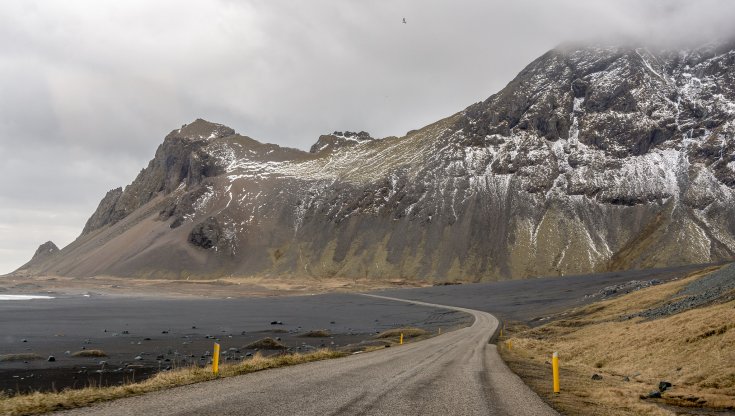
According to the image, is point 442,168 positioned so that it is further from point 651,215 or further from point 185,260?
point 185,260

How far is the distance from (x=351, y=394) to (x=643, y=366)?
1632 cm

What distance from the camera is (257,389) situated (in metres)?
14.8

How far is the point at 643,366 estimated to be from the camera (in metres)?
23.5

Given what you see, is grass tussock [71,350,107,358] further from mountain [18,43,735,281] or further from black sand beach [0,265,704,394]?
A: mountain [18,43,735,281]

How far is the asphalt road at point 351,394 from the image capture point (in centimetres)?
1195

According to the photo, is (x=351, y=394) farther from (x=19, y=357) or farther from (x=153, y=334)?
(x=153, y=334)

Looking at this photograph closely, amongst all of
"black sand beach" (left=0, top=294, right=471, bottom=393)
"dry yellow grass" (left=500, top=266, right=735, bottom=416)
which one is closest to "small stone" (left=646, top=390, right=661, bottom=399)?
"dry yellow grass" (left=500, top=266, right=735, bottom=416)

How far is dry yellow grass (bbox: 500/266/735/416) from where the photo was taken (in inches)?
612

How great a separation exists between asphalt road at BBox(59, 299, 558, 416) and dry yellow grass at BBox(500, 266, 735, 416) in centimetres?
168

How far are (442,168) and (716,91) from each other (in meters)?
106

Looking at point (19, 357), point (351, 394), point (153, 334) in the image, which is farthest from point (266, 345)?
point (351, 394)

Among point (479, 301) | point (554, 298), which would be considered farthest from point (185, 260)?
point (554, 298)

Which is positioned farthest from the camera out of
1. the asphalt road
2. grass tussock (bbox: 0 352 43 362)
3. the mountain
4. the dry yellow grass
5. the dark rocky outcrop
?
the dark rocky outcrop

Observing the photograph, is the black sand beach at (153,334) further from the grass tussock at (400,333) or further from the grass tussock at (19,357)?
the grass tussock at (400,333)
